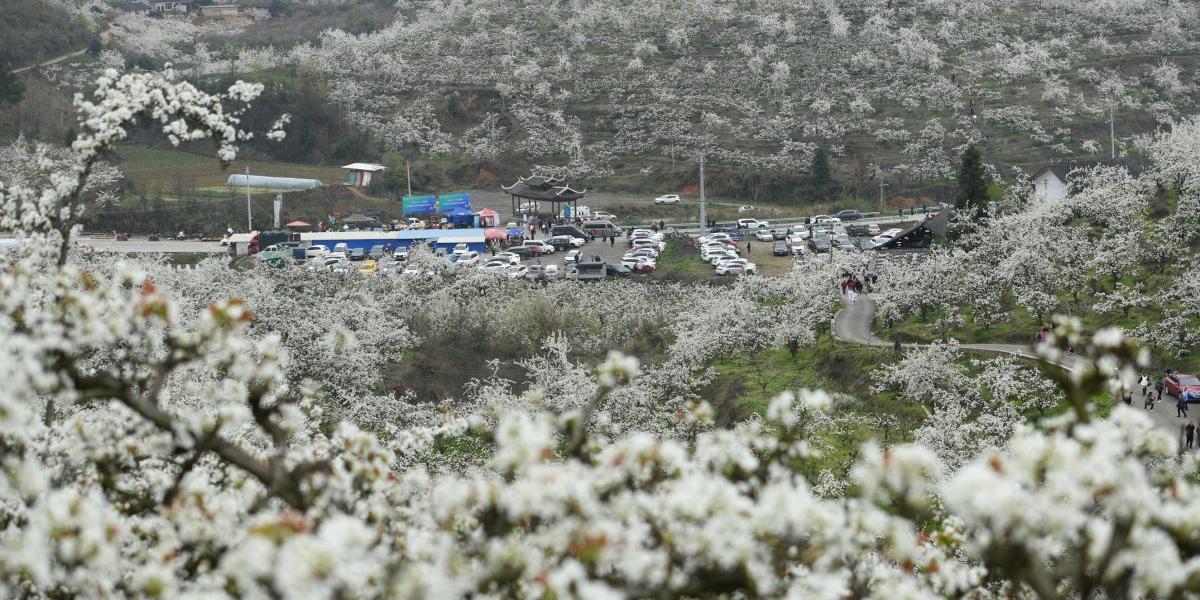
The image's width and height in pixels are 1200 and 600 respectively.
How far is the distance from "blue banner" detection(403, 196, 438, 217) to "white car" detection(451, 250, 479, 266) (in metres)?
9.47

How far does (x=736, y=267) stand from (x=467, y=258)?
1161cm

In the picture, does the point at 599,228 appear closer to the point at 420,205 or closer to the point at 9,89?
the point at 420,205

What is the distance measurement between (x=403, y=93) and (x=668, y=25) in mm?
21343

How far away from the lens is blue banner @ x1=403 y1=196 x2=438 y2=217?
67375 mm

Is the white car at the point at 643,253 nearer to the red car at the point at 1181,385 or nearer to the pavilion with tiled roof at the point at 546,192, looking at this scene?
the pavilion with tiled roof at the point at 546,192

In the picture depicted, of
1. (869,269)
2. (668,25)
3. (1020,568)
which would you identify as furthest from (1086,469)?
(668,25)

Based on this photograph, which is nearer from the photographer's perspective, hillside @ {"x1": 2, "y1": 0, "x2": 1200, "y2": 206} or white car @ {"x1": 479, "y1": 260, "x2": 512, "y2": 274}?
white car @ {"x1": 479, "y1": 260, "x2": 512, "y2": 274}

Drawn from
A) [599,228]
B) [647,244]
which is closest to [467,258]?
[647,244]

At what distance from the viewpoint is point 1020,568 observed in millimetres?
5414

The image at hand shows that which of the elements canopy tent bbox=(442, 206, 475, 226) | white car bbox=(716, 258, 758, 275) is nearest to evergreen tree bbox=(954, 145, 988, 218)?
white car bbox=(716, 258, 758, 275)

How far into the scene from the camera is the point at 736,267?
5238cm

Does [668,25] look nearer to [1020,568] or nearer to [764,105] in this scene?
[764,105]

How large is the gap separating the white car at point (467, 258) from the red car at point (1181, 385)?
93.6 ft

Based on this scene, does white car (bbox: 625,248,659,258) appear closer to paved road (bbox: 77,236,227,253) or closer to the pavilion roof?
the pavilion roof
